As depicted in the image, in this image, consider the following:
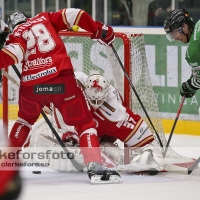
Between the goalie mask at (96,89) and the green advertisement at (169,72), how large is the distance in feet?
5.78

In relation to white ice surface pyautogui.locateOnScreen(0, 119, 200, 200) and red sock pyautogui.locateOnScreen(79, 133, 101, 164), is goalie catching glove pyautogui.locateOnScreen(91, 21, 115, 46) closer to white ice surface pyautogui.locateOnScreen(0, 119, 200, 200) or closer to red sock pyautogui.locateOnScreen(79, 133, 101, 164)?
red sock pyautogui.locateOnScreen(79, 133, 101, 164)

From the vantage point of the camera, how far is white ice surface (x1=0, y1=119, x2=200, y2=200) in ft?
13.6

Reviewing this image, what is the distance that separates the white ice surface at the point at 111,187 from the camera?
4.15 meters

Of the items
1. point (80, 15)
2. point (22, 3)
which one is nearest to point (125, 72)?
point (80, 15)

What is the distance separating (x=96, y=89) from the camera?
15.8 feet

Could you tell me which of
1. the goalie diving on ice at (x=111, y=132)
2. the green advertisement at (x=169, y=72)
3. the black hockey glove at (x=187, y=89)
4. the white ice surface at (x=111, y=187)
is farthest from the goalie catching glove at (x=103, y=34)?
the green advertisement at (x=169, y=72)

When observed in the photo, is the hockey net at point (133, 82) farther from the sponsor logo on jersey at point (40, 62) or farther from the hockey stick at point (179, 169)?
the sponsor logo on jersey at point (40, 62)

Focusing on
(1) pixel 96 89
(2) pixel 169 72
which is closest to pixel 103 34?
(1) pixel 96 89

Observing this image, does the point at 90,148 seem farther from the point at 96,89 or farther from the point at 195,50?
the point at 195,50

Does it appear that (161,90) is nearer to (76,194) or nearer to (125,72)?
(125,72)

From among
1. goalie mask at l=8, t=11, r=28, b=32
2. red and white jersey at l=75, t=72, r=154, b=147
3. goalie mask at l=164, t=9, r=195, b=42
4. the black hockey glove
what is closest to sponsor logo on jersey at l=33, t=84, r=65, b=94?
red and white jersey at l=75, t=72, r=154, b=147

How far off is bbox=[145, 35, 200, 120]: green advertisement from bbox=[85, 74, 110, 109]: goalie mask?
5.78 ft

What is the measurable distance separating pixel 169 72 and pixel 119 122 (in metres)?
1.80

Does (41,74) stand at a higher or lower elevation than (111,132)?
higher
